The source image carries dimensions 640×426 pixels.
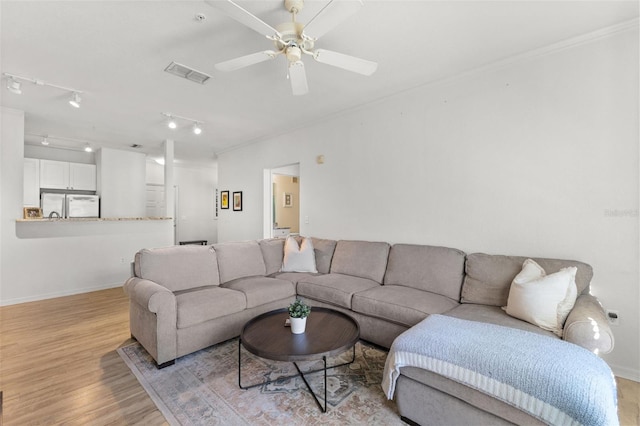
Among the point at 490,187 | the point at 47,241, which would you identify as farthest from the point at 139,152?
the point at 490,187

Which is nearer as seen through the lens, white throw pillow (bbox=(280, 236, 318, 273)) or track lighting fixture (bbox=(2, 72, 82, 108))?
track lighting fixture (bbox=(2, 72, 82, 108))

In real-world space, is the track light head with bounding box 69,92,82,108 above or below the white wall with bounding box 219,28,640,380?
above

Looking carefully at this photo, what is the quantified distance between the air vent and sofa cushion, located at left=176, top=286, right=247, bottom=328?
2.19 meters

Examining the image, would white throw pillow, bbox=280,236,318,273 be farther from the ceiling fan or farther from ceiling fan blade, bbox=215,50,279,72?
ceiling fan blade, bbox=215,50,279,72

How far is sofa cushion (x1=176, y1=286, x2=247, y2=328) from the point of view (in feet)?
7.72

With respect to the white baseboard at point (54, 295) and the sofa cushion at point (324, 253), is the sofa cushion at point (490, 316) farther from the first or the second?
the white baseboard at point (54, 295)

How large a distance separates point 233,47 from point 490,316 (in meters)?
2.99

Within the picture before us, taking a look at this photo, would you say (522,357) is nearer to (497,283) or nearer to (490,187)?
(497,283)

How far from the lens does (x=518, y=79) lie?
2.56 m

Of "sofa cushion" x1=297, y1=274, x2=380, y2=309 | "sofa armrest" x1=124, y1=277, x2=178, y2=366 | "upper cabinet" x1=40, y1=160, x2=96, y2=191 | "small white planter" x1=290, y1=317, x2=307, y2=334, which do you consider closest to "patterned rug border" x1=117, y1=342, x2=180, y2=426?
"sofa armrest" x1=124, y1=277, x2=178, y2=366

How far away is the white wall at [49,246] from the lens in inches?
151

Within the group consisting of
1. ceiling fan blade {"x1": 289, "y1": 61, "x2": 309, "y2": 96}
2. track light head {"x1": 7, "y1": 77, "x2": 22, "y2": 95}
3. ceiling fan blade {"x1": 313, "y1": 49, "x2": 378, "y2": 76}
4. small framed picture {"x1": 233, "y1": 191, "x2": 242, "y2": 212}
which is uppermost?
track light head {"x1": 7, "y1": 77, "x2": 22, "y2": 95}

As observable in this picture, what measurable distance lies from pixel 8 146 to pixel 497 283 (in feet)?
20.2

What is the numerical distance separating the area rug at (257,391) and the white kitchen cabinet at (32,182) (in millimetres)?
4702
